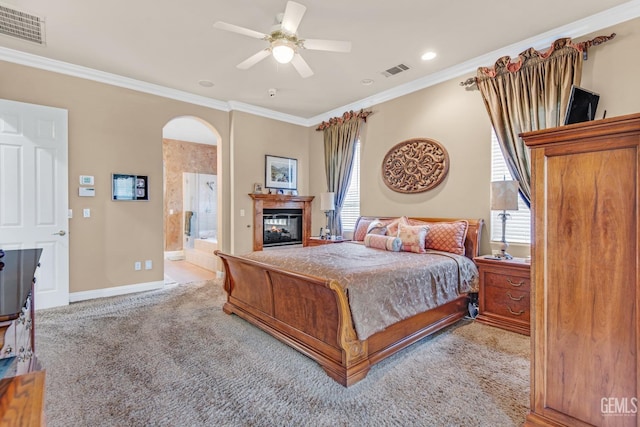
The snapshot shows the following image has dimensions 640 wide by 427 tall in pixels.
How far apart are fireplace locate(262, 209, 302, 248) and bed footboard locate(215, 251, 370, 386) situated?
2.36 m

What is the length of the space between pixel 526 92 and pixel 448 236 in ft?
5.68

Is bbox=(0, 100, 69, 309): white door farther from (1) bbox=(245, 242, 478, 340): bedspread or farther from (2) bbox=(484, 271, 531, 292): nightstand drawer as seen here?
(2) bbox=(484, 271, 531, 292): nightstand drawer

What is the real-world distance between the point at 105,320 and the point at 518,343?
13.5 ft

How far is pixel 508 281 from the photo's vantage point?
300 cm

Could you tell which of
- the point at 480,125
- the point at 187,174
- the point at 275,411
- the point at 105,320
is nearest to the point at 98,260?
the point at 105,320

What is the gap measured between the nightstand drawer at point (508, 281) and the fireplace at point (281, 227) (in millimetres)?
3626

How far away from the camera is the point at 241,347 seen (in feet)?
8.55

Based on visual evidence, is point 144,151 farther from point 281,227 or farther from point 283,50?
point 283,50

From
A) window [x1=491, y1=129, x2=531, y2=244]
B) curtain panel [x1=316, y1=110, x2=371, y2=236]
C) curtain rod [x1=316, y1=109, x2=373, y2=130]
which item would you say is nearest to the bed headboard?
window [x1=491, y1=129, x2=531, y2=244]

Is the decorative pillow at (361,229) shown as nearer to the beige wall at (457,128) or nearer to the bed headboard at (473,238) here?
the beige wall at (457,128)

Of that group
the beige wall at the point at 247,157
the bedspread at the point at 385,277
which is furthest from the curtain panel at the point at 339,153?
the bedspread at the point at 385,277

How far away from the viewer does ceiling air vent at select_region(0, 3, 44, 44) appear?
277 centimetres

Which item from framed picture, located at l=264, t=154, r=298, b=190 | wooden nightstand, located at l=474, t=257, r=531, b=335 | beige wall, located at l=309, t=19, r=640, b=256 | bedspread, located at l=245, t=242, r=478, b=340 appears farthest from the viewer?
framed picture, located at l=264, t=154, r=298, b=190

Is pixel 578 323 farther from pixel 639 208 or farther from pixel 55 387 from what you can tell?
pixel 55 387
